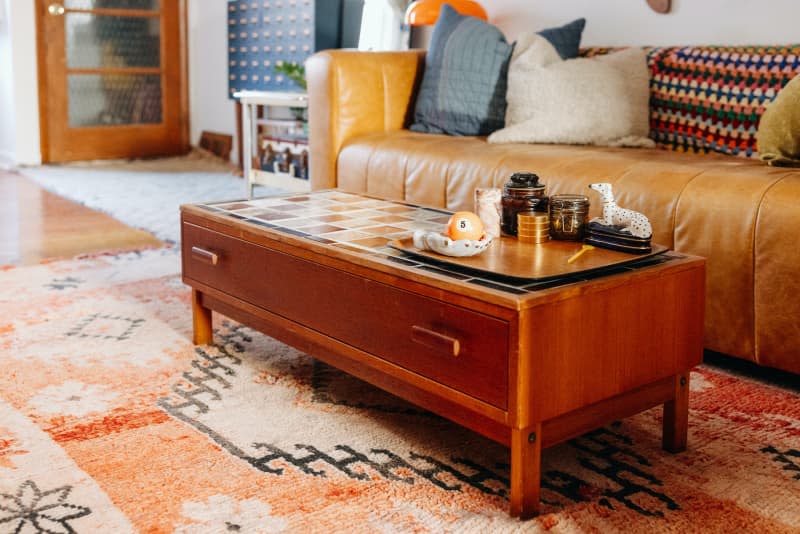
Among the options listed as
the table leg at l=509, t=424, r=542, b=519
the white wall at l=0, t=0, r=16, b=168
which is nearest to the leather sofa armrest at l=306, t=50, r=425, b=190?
the table leg at l=509, t=424, r=542, b=519

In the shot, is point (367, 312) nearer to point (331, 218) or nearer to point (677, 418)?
point (331, 218)

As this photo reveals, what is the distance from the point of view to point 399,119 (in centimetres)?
318

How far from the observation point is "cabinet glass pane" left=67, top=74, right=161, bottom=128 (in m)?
5.54

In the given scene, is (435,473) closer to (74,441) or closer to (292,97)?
(74,441)

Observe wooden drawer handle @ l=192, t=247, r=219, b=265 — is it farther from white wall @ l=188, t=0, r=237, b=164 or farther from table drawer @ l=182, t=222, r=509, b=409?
white wall @ l=188, t=0, r=237, b=164

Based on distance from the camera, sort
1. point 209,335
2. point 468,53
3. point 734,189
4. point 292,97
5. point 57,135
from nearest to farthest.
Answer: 1. point 734,189
2. point 209,335
3. point 468,53
4. point 292,97
5. point 57,135

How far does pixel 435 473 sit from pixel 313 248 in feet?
1.48

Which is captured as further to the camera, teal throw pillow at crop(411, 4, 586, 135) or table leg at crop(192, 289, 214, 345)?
teal throw pillow at crop(411, 4, 586, 135)

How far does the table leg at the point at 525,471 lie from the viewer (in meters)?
1.30

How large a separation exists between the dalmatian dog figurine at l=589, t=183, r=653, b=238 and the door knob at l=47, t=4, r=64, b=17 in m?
4.58

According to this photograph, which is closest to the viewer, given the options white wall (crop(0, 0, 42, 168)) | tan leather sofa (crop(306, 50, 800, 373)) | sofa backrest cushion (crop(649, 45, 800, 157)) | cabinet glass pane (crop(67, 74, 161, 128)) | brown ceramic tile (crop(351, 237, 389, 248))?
brown ceramic tile (crop(351, 237, 389, 248))

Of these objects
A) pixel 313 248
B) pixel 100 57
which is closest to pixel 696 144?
pixel 313 248

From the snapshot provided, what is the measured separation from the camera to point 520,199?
1.67 meters

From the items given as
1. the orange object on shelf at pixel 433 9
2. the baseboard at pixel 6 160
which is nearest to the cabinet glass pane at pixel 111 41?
the baseboard at pixel 6 160
